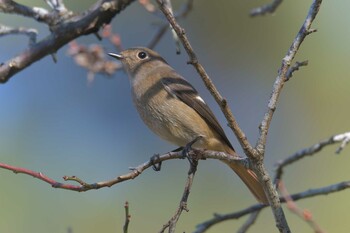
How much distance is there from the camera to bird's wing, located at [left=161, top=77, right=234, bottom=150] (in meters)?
4.77

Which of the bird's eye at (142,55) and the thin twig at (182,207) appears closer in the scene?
the thin twig at (182,207)

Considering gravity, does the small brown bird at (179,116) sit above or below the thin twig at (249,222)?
above

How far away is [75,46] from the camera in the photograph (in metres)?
5.18

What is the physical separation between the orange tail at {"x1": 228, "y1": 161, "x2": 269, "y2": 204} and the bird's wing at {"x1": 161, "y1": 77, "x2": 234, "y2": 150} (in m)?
0.20

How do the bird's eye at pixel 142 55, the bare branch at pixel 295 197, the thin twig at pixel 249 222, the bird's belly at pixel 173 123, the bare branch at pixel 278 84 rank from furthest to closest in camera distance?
the bird's eye at pixel 142 55 < the bird's belly at pixel 173 123 < the thin twig at pixel 249 222 < the bare branch at pixel 295 197 < the bare branch at pixel 278 84

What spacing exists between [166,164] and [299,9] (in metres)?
2.09

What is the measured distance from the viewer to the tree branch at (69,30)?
13.4 feet

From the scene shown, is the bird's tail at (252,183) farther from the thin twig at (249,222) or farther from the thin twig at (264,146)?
the thin twig at (264,146)

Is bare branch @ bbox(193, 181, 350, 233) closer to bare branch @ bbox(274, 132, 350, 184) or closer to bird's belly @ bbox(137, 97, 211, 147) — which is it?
bare branch @ bbox(274, 132, 350, 184)

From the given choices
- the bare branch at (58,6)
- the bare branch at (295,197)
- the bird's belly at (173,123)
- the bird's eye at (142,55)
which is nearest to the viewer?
the bare branch at (295,197)

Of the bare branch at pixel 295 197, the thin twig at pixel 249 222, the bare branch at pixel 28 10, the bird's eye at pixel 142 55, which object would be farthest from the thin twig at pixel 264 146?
the bird's eye at pixel 142 55

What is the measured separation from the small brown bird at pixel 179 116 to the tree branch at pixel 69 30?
797 mm

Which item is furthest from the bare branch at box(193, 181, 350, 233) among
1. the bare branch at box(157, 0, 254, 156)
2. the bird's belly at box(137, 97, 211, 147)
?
the bare branch at box(157, 0, 254, 156)

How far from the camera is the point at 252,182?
15.5 feet
